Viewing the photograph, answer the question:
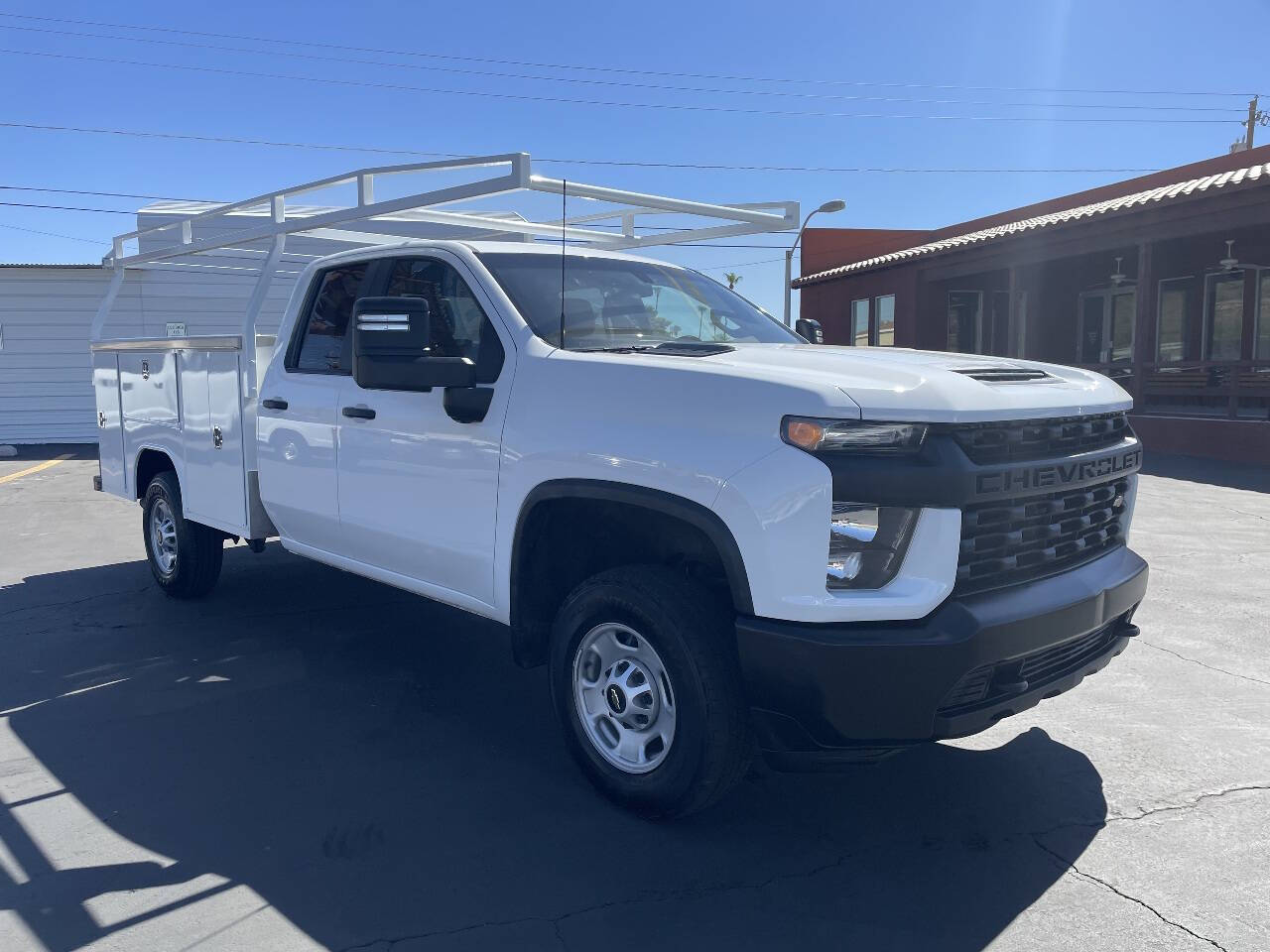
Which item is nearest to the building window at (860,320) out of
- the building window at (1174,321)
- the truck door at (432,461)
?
the building window at (1174,321)

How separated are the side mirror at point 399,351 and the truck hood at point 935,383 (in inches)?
41.0

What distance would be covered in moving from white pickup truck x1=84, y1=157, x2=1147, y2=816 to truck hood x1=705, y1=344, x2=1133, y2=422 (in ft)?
0.04

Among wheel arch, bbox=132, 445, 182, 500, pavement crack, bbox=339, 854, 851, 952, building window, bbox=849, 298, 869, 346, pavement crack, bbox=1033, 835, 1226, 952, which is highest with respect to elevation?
building window, bbox=849, 298, 869, 346

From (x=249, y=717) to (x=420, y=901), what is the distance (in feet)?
6.09

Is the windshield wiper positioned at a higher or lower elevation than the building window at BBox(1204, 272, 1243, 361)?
lower

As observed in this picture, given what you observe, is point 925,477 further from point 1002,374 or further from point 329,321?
A: point 329,321

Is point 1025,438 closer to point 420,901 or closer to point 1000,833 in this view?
point 1000,833

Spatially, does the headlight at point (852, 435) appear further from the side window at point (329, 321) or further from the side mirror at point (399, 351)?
the side window at point (329, 321)

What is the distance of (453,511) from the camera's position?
425 centimetres

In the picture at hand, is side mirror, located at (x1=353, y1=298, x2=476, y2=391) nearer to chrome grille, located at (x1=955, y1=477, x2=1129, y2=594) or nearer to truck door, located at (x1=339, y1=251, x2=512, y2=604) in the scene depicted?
truck door, located at (x1=339, y1=251, x2=512, y2=604)

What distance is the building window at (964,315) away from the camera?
75.0 feet

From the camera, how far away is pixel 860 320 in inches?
1005

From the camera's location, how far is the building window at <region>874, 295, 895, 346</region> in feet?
77.8

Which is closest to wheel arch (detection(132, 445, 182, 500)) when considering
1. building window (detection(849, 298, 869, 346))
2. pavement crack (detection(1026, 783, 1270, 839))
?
pavement crack (detection(1026, 783, 1270, 839))
